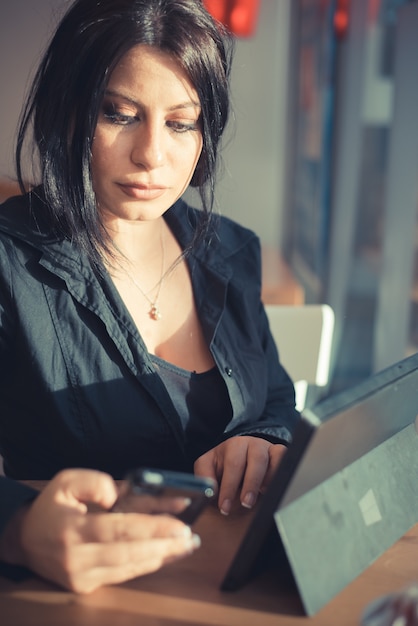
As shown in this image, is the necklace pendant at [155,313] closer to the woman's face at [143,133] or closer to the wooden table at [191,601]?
the woman's face at [143,133]

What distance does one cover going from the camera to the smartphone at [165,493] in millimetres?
684

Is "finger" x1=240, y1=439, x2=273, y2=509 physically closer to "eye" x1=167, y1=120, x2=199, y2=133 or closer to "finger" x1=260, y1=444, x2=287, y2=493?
"finger" x1=260, y1=444, x2=287, y2=493

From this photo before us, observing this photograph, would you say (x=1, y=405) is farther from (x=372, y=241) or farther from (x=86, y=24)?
(x=372, y=241)

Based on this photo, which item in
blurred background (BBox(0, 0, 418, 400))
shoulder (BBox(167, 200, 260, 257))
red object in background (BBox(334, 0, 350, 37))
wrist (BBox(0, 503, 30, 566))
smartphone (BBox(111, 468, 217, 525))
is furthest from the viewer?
red object in background (BBox(334, 0, 350, 37))

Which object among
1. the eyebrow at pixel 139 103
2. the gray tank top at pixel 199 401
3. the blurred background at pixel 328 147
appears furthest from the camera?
the blurred background at pixel 328 147

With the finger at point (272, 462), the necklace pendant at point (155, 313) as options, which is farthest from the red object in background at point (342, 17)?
the finger at point (272, 462)

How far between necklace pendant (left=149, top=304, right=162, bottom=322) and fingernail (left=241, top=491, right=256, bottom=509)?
446mm

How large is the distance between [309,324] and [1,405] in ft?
2.74

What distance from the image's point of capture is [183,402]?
131cm

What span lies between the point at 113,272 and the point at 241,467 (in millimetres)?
458

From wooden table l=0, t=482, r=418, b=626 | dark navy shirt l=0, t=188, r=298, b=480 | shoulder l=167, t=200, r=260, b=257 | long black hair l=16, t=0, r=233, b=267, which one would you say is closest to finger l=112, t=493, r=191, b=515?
wooden table l=0, t=482, r=418, b=626

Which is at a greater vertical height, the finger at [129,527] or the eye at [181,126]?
the eye at [181,126]

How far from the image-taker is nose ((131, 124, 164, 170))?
45.4 inches

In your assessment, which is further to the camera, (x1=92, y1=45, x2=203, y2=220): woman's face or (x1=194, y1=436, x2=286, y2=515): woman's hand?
(x1=92, y1=45, x2=203, y2=220): woman's face
